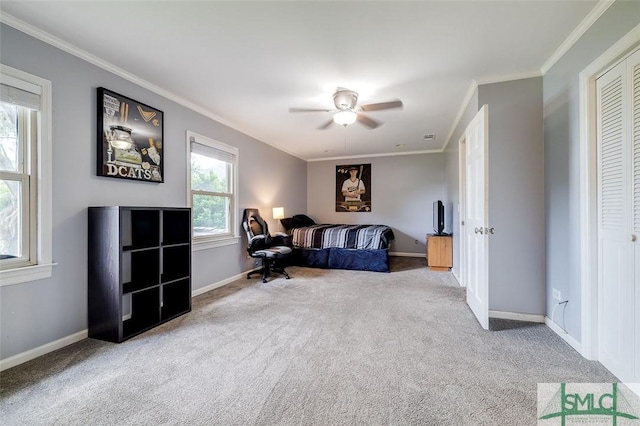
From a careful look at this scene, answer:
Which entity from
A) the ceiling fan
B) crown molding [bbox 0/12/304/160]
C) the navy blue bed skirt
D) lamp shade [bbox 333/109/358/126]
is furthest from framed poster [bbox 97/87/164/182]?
the navy blue bed skirt

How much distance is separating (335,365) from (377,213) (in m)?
5.20

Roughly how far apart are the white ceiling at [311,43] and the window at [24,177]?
49cm

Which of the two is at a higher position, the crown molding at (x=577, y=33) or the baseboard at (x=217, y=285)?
the crown molding at (x=577, y=33)

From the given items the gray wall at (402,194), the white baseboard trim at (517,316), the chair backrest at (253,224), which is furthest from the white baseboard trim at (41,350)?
the gray wall at (402,194)

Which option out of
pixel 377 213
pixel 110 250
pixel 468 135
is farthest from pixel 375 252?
pixel 110 250

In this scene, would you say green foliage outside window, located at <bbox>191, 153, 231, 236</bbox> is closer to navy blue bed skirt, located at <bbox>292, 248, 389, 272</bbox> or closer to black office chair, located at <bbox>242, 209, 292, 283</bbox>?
black office chair, located at <bbox>242, 209, 292, 283</bbox>

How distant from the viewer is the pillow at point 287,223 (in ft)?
18.7

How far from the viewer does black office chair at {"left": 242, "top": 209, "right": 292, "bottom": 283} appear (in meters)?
4.08

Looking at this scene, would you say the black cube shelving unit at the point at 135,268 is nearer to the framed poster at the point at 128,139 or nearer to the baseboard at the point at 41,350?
the baseboard at the point at 41,350

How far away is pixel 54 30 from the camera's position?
Result: 197cm

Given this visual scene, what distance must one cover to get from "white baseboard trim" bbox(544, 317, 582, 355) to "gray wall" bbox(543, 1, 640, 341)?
42mm

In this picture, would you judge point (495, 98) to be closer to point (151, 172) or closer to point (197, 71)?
point (197, 71)

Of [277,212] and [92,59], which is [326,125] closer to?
[277,212]

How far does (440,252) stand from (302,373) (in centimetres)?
384
